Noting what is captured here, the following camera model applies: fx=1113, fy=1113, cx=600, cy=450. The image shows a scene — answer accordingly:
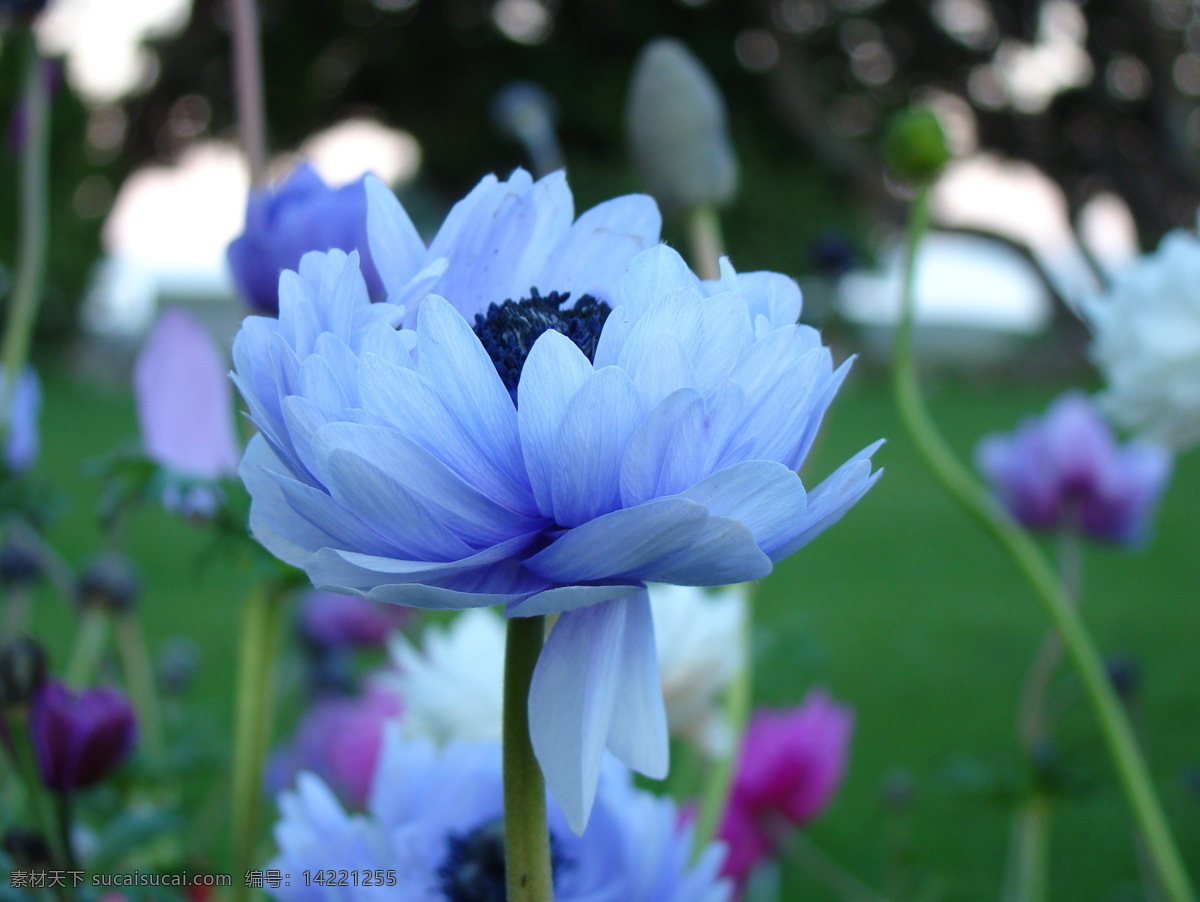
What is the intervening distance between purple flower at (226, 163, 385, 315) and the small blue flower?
0.38 ft

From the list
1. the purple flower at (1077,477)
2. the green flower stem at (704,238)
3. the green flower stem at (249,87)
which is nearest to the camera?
the green flower stem at (249,87)

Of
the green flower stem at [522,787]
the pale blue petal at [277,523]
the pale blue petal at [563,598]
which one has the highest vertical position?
the pale blue petal at [277,523]

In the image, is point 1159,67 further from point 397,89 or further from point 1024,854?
point 1024,854

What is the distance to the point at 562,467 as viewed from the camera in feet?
0.51

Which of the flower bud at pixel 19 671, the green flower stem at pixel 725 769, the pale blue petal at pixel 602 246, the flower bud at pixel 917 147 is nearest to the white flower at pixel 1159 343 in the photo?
the flower bud at pixel 917 147

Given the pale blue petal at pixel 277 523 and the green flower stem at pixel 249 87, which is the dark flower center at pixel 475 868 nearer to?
the pale blue petal at pixel 277 523

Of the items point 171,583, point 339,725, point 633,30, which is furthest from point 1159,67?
point 339,725

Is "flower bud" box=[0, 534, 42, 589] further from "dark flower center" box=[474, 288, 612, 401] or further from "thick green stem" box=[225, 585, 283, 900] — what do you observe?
"dark flower center" box=[474, 288, 612, 401]

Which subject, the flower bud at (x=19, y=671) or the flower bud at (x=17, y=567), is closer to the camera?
the flower bud at (x=19, y=671)

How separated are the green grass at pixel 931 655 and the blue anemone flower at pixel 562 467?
0.64 feet

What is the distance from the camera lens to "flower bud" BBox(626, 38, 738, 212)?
443 millimetres

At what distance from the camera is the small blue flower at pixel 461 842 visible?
8.7 inches

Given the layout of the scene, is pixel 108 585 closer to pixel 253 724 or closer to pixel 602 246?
pixel 253 724

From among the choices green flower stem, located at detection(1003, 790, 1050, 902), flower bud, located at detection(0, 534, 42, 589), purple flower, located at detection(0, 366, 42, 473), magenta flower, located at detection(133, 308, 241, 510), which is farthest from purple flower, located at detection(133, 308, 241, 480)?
green flower stem, located at detection(1003, 790, 1050, 902)
